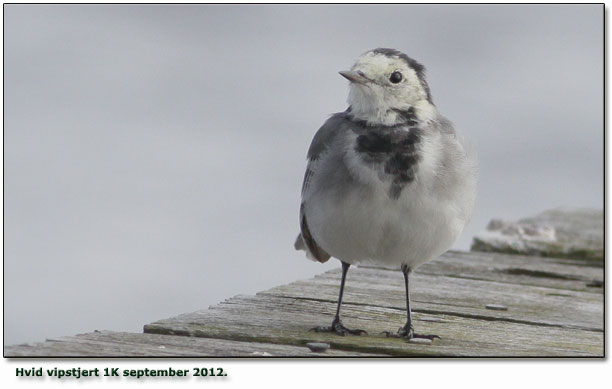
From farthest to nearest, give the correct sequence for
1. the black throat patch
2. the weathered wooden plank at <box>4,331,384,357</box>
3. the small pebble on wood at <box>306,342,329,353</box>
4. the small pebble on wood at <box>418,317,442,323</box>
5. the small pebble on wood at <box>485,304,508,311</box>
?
the small pebble on wood at <box>485,304,508,311</box>, the small pebble on wood at <box>418,317,442,323</box>, the black throat patch, the small pebble on wood at <box>306,342,329,353</box>, the weathered wooden plank at <box>4,331,384,357</box>

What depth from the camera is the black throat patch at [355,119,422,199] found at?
192 inches

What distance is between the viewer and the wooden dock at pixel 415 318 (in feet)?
13.6

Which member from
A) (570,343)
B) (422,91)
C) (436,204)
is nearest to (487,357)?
(570,343)

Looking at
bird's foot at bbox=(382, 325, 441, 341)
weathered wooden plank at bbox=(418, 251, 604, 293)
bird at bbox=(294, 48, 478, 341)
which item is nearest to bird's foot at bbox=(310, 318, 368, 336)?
bird at bbox=(294, 48, 478, 341)

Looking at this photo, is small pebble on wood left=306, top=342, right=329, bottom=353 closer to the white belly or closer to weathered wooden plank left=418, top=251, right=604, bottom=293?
the white belly

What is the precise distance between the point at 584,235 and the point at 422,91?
2.63m

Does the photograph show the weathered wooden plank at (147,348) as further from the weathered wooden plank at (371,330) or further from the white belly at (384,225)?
the white belly at (384,225)

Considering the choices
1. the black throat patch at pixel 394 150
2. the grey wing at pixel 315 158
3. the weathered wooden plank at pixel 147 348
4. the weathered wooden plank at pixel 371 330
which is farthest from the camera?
the grey wing at pixel 315 158

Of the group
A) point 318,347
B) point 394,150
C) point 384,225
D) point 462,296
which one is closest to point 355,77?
point 394,150

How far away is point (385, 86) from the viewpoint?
206 inches

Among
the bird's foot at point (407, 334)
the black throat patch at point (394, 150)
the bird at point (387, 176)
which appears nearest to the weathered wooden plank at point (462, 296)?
the bird at point (387, 176)

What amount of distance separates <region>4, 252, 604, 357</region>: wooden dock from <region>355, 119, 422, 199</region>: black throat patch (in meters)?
0.71

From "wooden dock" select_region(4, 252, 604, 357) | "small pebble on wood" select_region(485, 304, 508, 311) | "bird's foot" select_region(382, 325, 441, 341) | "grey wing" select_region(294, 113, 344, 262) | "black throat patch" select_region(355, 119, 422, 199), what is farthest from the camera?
"small pebble on wood" select_region(485, 304, 508, 311)

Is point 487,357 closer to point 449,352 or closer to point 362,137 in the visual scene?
point 449,352
